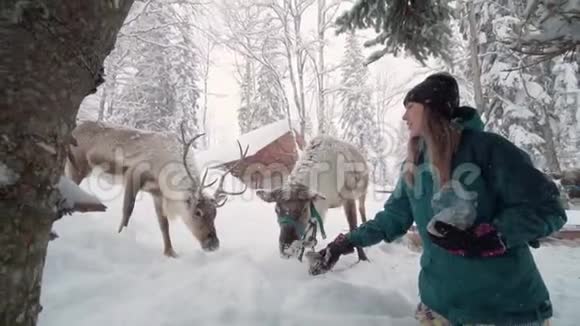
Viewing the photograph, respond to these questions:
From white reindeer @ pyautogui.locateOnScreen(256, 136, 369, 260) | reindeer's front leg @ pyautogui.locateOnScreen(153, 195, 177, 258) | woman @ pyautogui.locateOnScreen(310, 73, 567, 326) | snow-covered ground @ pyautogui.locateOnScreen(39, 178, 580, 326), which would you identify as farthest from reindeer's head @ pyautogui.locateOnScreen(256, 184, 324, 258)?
woman @ pyautogui.locateOnScreen(310, 73, 567, 326)

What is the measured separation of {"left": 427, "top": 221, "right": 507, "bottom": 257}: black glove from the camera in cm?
163

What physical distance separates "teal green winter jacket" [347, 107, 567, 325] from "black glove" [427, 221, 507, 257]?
4 centimetres

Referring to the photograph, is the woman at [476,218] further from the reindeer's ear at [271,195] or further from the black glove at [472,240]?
the reindeer's ear at [271,195]

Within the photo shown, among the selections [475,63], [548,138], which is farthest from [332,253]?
[548,138]

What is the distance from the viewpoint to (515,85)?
54.0 ft

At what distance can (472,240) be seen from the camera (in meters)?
1.66

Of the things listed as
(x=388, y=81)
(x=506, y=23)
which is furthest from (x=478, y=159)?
(x=388, y=81)

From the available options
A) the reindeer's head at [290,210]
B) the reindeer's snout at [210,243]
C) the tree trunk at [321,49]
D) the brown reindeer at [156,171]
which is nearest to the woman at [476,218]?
the reindeer's head at [290,210]

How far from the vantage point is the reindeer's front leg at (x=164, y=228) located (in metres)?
5.33

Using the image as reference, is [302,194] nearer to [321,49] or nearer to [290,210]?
[290,210]

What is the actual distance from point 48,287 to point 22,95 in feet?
8.51

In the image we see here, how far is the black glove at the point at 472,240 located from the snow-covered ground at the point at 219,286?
1.04m

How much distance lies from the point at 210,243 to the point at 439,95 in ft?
14.1

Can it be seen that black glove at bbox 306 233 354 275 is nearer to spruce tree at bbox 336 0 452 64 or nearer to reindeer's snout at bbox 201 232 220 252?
spruce tree at bbox 336 0 452 64
